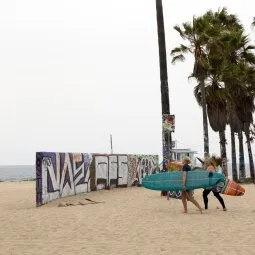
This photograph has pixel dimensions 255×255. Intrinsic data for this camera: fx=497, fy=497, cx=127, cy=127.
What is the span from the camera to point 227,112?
Answer: 35938mm

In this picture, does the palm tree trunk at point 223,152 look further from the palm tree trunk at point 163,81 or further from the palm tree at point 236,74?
the palm tree trunk at point 163,81

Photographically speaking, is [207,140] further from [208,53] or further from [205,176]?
[205,176]

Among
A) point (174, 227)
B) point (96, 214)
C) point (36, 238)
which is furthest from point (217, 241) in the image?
point (96, 214)

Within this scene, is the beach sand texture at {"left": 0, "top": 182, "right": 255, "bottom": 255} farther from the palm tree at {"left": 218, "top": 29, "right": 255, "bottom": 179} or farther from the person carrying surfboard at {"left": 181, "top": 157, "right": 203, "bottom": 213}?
the palm tree at {"left": 218, "top": 29, "right": 255, "bottom": 179}

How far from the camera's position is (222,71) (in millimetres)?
33625

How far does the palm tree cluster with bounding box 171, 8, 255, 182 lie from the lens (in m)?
29.2

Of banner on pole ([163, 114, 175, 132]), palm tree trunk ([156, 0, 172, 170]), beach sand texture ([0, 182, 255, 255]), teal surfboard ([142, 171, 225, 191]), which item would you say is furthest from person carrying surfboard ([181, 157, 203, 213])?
palm tree trunk ([156, 0, 172, 170])

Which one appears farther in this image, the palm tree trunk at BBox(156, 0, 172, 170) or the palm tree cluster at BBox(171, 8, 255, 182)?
the palm tree cluster at BBox(171, 8, 255, 182)

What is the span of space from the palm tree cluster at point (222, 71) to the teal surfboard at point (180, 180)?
13.4 meters

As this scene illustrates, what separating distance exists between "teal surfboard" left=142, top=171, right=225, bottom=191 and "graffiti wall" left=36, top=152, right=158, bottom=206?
415 centimetres

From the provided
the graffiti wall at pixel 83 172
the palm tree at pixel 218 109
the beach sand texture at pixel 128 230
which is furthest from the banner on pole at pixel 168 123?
the palm tree at pixel 218 109

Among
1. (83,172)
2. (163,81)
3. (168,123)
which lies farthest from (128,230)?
(83,172)

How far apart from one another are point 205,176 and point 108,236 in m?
5.79

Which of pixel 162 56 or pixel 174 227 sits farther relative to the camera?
pixel 162 56
